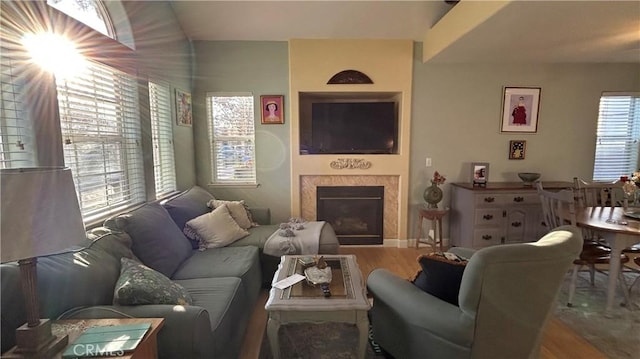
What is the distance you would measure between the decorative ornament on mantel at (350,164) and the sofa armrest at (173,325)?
2.81 meters

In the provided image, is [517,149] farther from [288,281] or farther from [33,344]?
[33,344]

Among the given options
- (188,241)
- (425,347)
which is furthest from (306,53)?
(425,347)

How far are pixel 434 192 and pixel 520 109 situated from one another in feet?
5.21

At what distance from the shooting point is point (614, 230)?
2.36 meters

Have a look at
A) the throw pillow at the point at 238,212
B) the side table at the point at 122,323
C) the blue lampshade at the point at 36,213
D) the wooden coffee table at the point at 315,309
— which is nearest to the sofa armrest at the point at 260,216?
the throw pillow at the point at 238,212

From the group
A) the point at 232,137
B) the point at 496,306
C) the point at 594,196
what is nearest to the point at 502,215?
the point at 594,196

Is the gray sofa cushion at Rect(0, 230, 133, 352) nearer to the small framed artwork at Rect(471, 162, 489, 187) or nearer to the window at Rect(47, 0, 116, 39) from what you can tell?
the window at Rect(47, 0, 116, 39)

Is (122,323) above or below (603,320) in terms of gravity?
above

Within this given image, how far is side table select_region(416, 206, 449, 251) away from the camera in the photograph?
3812 mm

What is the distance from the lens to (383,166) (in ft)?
13.3

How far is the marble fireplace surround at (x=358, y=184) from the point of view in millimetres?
4109

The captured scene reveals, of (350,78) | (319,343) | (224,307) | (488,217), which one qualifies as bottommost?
(319,343)

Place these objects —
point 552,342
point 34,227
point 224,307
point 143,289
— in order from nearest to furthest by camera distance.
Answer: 1. point 34,227
2. point 143,289
3. point 224,307
4. point 552,342

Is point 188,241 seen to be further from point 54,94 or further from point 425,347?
point 425,347
